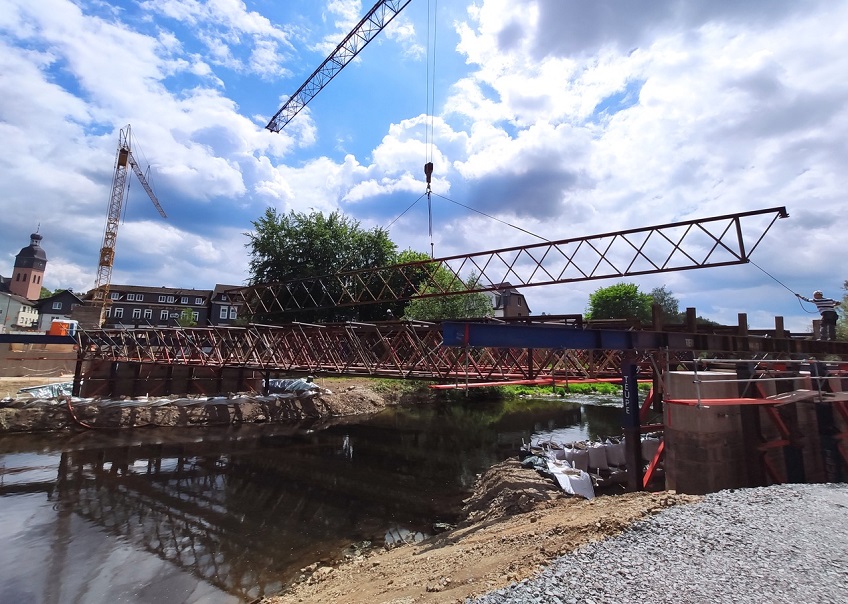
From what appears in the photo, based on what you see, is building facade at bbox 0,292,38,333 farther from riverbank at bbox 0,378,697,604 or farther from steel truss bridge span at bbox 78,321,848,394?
riverbank at bbox 0,378,697,604

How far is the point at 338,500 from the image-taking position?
504 inches

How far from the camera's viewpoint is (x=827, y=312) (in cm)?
1633

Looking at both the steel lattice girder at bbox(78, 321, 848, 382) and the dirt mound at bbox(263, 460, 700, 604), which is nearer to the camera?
the dirt mound at bbox(263, 460, 700, 604)

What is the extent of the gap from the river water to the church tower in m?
95.2

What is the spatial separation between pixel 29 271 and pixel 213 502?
109m

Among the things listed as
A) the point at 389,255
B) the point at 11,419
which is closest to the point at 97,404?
the point at 11,419

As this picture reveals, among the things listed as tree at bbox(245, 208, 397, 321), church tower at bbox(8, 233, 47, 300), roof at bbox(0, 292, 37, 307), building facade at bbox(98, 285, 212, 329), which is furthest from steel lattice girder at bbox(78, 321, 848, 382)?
church tower at bbox(8, 233, 47, 300)

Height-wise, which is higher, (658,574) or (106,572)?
(658,574)

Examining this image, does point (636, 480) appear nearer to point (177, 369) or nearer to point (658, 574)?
point (658, 574)

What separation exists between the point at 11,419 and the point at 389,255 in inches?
1083

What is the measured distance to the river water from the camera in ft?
27.1

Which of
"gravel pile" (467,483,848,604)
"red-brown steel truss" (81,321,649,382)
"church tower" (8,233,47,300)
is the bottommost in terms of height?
"gravel pile" (467,483,848,604)

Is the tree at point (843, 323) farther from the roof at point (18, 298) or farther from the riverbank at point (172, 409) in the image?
the roof at point (18, 298)

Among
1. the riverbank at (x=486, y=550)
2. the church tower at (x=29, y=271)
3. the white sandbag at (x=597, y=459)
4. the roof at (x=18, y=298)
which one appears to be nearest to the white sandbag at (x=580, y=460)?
the white sandbag at (x=597, y=459)
